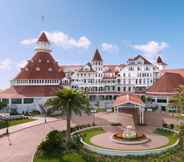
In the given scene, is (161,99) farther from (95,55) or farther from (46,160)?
(46,160)

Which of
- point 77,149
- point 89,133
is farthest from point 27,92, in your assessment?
point 77,149

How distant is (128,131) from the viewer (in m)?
37.8

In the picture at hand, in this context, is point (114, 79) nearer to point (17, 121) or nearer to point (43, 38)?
point (43, 38)

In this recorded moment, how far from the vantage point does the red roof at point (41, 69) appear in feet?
230

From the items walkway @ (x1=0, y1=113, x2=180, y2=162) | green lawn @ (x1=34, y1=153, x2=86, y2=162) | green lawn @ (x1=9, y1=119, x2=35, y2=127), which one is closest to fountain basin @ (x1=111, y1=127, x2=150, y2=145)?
green lawn @ (x1=34, y1=153, x2=86, y2=162)

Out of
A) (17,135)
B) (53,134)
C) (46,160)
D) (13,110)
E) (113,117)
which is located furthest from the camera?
(13,110)

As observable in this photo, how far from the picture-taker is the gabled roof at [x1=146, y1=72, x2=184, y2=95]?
66.9m

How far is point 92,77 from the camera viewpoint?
7562 centimetres

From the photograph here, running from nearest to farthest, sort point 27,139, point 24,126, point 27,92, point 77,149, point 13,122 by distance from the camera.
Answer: point 77,149 < point 27,139 < point 24,126 < point 13,122 < point 27,92

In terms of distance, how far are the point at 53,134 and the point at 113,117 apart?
81.6 feet

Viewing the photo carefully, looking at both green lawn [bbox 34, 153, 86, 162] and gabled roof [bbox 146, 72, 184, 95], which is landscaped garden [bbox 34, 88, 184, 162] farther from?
gabled roof [bbox 146, 72, 184, 95]

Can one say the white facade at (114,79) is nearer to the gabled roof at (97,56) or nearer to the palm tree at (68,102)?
the gabled roof at (97,56)

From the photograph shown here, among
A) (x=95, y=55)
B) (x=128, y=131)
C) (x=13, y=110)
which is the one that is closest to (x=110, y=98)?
(x=95, y=55)

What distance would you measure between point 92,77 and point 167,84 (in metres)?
22.8
